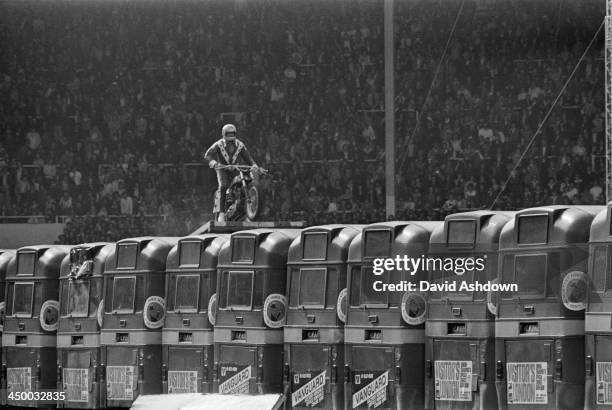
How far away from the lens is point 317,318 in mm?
15711

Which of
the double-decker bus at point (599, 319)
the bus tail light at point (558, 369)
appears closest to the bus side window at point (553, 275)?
the double-decker bus at point (599, 319)

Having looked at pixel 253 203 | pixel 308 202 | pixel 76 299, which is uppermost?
pixel 308 202

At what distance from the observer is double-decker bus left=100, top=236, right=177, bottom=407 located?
1773 cm

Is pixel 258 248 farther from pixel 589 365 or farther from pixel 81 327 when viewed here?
pixel 589 365

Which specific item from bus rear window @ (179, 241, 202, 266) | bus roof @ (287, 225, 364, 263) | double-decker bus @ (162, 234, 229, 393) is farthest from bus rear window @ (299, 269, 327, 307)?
bus rear window @ (179, 241, 202, 266)

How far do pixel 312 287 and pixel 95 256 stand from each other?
163 inches

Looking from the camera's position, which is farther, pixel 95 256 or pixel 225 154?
pixel 225 154

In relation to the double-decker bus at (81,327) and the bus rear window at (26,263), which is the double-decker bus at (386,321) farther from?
the bus rear window at (26,263)

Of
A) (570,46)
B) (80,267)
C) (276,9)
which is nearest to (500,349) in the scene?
(80,267)

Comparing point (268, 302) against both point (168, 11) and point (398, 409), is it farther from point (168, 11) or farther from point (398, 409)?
point (168, 11)

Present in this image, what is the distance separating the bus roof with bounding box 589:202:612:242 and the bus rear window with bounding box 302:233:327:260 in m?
3.69

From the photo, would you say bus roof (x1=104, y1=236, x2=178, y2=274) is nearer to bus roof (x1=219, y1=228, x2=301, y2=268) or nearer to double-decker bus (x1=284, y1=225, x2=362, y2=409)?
bus roof (x1=219, y1=228, x2=301, y2=268)

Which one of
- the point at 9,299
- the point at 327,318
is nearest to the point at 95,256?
the point at 9,299

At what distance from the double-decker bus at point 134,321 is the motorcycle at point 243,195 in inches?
238
